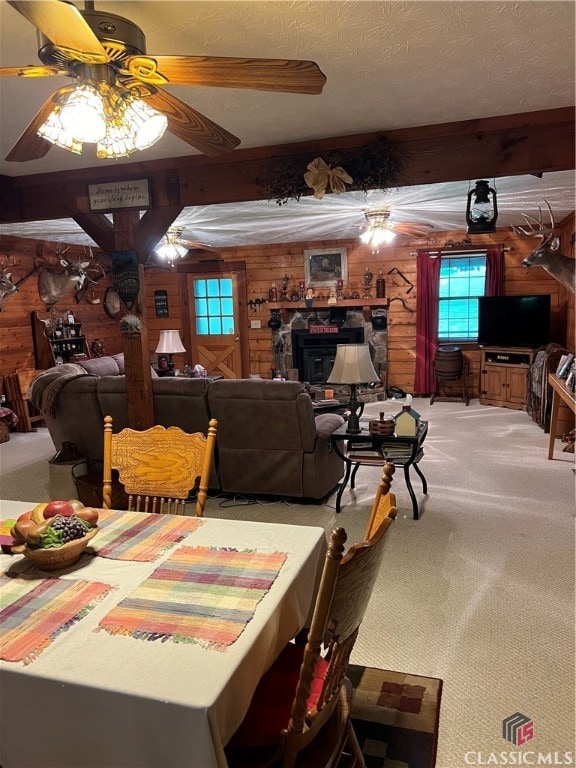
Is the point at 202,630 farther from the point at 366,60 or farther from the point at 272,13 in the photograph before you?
the point at 366,60

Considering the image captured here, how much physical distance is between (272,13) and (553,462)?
422 cm

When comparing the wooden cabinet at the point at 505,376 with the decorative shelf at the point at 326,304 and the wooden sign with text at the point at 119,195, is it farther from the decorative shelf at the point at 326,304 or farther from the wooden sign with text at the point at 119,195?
the wooden sign with text at the point at 119,195

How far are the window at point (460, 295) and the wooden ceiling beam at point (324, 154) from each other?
4629mm

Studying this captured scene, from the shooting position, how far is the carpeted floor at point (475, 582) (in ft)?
6.40

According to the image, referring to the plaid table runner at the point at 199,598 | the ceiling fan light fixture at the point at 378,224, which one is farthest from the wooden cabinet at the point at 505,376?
the plaid table runner at the point at 199,598

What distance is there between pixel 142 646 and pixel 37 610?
1.10 ft

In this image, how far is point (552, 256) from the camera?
17.2 ft

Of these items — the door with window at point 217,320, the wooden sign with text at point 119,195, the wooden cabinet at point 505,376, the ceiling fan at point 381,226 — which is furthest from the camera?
the door with window at point 217,320

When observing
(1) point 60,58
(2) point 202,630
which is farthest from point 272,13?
(2) point 202,630

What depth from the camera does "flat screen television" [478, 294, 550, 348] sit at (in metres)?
6.61

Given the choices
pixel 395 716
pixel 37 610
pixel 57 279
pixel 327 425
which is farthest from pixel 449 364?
pixel 37 610

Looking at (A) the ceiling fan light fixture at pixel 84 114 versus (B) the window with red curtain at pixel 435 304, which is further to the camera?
(B) the window with red curtain at pixel 435 304

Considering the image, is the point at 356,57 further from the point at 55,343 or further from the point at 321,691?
the point at 55,343

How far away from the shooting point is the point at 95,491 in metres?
3.74
